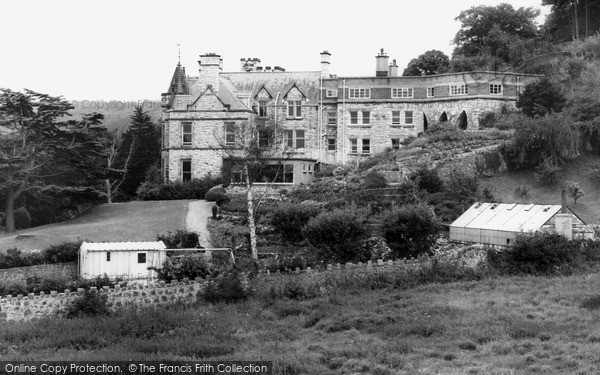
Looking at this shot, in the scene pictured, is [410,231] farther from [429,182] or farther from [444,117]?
[444,117]

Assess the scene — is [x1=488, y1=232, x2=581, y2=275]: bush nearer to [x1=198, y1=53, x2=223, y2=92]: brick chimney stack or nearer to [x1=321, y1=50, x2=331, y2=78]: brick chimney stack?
[x1=198, y1=53, x2=223, y2=92]: brick chimney stack

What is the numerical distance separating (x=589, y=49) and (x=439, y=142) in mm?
18919

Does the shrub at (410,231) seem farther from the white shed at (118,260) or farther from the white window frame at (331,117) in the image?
the white window frame at (331,117)

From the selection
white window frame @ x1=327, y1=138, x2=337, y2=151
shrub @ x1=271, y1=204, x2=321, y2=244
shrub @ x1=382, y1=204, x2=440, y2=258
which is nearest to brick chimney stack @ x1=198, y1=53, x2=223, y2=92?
white window frame @ x1=327, y1=138, x2=337, y2=151

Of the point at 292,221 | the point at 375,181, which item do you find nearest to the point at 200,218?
the point at 292,221

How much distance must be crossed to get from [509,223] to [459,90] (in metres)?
24.0

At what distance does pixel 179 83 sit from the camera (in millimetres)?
67375

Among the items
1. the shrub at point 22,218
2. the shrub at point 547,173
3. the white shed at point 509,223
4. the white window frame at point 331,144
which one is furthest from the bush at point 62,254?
the white window frame at point 331,144

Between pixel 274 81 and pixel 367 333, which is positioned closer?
pixel 367 333

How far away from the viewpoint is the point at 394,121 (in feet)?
218

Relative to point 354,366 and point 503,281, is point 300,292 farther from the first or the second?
point 354,366

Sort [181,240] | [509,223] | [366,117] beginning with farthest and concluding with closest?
[366,117] → [181,240] → [509,223]

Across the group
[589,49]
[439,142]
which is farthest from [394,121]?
[589,49]

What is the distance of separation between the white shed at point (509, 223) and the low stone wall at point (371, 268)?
220cm
